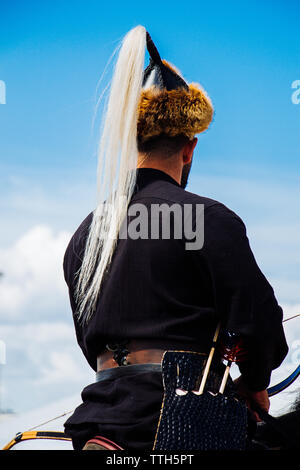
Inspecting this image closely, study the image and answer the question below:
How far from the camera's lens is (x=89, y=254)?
2.72 meters

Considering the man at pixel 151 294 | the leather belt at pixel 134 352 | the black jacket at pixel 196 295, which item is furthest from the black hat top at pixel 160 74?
the leather belt at pixel 134 352

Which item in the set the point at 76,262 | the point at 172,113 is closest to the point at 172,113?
the point at 172,113

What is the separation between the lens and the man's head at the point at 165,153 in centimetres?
276

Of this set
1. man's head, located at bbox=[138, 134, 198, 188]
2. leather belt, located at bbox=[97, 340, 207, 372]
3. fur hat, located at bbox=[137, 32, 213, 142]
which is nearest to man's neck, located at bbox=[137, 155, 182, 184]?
man's head, located at bbox=[138, 134, 198, 188]

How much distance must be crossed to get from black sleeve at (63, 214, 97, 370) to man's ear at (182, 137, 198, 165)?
487 millimetres

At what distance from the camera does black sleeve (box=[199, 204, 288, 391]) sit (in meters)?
2.41

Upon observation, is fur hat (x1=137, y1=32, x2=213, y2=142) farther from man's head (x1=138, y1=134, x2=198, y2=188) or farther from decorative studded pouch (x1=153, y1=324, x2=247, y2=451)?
decorative studded pouch (x1=153, y1=324, x2=247, y2=451)

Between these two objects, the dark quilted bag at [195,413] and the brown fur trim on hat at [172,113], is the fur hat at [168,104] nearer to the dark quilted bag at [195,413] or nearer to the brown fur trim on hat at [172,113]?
the brown fur trim on hat at [172,113]

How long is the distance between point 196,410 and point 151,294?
443mm

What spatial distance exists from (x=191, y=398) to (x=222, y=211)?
0.70 meters
